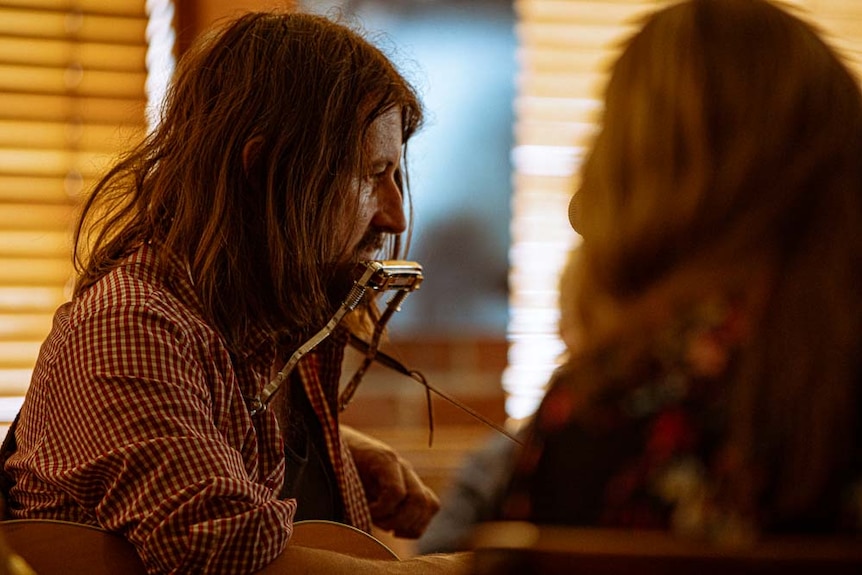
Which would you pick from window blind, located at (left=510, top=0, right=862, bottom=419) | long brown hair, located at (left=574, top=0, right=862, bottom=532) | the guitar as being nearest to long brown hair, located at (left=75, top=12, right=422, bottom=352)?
the guitar

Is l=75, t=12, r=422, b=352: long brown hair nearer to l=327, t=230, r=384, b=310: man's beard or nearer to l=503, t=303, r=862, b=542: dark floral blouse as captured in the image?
l=327, t=230, r=384, b=310: man's beard

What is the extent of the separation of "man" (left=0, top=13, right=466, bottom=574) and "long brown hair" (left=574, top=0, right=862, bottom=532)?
0.50 m

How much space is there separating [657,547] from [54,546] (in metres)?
0.72

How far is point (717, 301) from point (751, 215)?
66 mm

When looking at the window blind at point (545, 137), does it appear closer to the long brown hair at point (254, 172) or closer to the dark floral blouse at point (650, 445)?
the long brown hair at point (254, 172)

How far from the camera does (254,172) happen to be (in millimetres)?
1348

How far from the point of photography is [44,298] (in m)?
2.17

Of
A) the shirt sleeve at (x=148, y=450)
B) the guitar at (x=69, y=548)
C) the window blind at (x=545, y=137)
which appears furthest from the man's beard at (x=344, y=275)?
the window blind at (x=545, y=137)

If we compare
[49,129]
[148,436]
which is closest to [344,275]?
[148,436]

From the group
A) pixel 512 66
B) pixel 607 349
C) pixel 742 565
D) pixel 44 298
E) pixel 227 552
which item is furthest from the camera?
pixel 512 66

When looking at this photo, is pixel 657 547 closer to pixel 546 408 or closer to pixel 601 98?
pixel 546 408

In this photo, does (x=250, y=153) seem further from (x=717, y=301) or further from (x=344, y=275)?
(x=717, y=301)

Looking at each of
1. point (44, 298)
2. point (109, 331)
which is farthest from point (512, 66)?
point (109, 331)

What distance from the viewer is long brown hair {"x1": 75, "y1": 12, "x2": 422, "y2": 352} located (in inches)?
51.4
